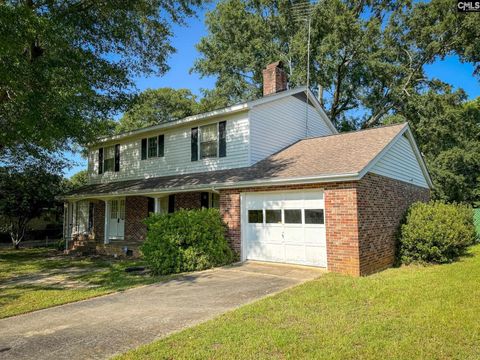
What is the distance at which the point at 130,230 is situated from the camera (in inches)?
693

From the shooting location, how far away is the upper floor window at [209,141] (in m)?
14.7

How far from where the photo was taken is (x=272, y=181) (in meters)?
10.9

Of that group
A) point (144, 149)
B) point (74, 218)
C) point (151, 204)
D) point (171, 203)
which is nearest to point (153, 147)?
point (144, 149)

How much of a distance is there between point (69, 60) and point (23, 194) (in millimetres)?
12673

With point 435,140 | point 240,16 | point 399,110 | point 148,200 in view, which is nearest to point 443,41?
point 399,110

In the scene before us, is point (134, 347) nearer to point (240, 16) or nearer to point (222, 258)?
point (222, 258)

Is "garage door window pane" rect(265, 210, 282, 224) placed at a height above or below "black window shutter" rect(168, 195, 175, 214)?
below

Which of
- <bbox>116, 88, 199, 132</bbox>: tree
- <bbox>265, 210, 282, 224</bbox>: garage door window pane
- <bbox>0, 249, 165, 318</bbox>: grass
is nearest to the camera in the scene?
<bbox>0, 249, 165, 318</bbox>: grass

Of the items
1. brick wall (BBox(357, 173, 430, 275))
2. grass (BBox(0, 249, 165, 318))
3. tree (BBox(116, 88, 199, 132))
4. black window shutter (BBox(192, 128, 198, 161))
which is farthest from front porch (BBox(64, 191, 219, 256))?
tree (BBox(116, 88, 199, 132))

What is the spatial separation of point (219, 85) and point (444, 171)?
18374mm

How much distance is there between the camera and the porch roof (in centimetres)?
998

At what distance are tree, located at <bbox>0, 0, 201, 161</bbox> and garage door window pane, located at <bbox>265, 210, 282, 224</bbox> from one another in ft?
23.8

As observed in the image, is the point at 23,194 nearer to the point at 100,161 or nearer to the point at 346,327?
the point at 100,161

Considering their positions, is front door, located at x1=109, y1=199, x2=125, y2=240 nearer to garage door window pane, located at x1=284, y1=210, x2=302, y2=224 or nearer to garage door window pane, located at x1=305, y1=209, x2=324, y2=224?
garage door window pane, located at x1=284, y1=210, x2=302, y2=224
